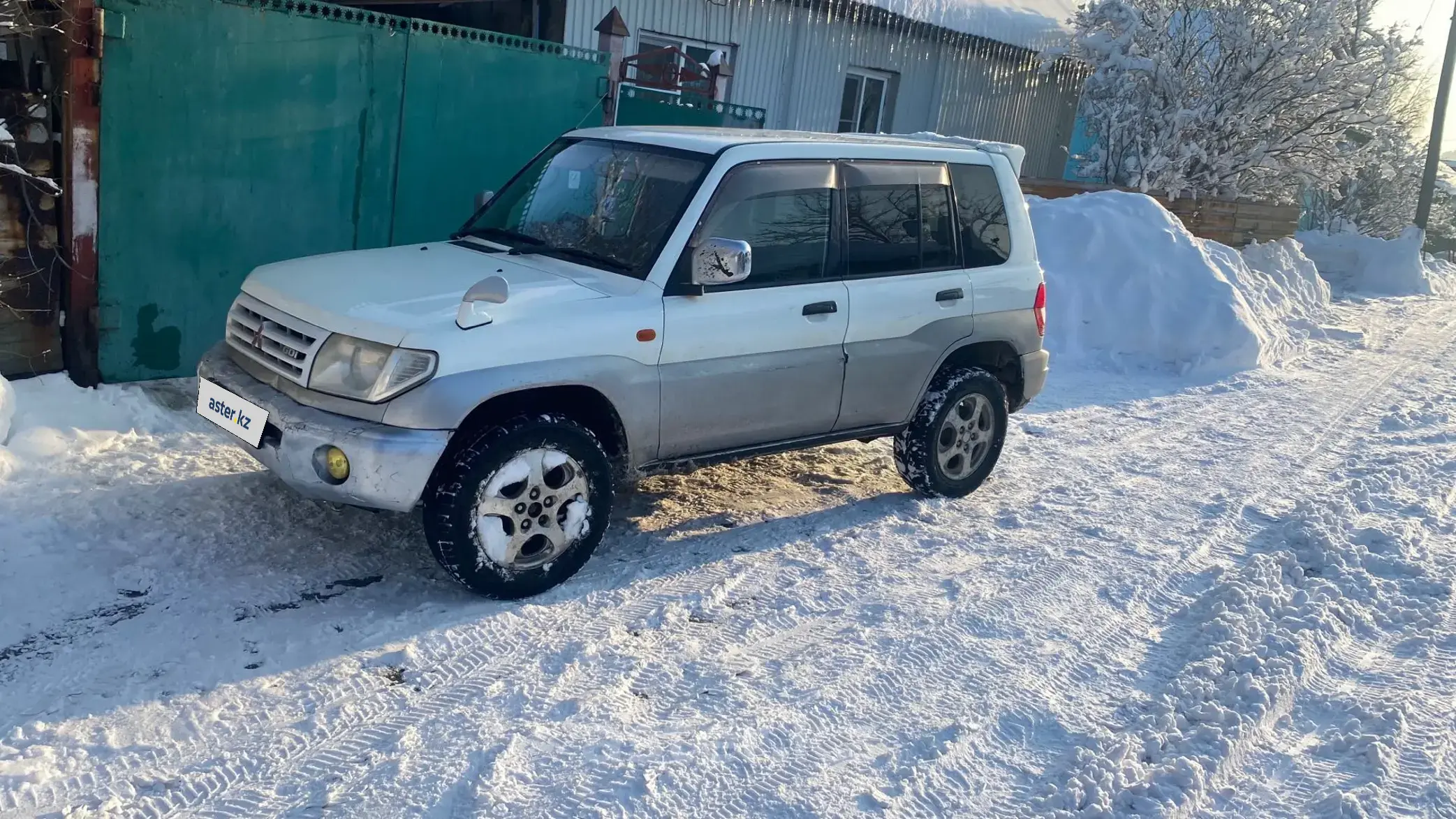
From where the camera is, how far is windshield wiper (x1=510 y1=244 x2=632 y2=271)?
498 cm

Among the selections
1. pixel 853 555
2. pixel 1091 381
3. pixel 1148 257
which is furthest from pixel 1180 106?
pixel 853 555

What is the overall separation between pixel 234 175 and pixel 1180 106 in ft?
42.9

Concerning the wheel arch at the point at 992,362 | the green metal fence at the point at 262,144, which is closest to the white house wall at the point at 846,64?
the green metal fence at the point at 262,144

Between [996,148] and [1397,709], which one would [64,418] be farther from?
[1397,709]

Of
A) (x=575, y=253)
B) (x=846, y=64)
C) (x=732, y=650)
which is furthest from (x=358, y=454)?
(x=846, y=64)

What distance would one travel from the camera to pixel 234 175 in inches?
271

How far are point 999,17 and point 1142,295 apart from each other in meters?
6.72

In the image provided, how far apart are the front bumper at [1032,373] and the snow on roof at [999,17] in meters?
8.39

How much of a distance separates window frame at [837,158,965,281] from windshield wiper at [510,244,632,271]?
109 cm

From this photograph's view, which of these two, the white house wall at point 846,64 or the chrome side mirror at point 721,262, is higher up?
the white house wall at point 846,64

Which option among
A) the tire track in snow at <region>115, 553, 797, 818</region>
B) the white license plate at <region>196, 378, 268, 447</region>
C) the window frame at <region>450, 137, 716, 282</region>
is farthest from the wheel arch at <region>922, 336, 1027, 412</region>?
the white license plate at <region>196, 378, 268, 447</region>

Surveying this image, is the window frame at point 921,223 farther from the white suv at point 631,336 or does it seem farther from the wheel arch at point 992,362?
the wheel arch at point 992,362

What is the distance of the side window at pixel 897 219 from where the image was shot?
18.2 feet

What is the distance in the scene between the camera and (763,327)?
16.9ft
